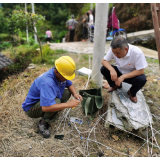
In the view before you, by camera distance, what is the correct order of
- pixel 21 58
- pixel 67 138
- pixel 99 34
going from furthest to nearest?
pixel 21 58
pixel 99 34
pixel 67 138

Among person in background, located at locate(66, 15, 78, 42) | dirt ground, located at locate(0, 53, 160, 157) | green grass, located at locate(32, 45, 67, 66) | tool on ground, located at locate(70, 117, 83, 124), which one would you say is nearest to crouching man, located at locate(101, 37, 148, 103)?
dirt ground, located at locate(0, 53, 160, 157)

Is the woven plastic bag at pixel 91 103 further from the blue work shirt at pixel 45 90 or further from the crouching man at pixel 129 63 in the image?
the blue work shirt at pixel 45 90

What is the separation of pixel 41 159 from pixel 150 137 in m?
1.45

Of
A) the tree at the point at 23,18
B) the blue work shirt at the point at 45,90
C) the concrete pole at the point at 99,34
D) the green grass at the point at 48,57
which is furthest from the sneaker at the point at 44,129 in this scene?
the tree at the point at 23,18

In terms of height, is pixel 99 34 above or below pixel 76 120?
above

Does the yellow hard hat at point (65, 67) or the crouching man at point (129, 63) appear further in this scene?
the crouching man at point (129, 63)

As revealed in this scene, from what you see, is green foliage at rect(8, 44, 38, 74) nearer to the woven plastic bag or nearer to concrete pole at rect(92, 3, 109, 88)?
concrete pole at rect(92, 3, 109, 88)

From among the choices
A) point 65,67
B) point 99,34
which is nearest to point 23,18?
point 99,34

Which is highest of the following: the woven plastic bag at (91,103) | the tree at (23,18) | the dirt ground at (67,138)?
the tree at (23,18)

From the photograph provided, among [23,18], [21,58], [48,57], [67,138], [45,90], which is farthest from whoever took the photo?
[21,58]

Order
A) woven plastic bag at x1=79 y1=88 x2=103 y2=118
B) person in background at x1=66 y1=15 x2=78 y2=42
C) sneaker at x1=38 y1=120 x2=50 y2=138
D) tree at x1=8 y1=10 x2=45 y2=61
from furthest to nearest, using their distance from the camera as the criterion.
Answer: person in background at x1=66 y1=15 x2=78 y2=42 → tree at x1=8 y1=10 x2=45 y2=61 → woven plastic bag at x1=79 y1=88 x2=103 y2=118 → sneaker at x1=38 y1=120 x2=50 y2=138

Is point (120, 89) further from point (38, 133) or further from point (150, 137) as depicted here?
point (38, 133)

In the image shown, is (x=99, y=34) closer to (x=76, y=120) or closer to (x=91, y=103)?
(x=91, y=103)

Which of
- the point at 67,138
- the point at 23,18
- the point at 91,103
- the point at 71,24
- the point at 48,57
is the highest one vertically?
the point at 71,24
